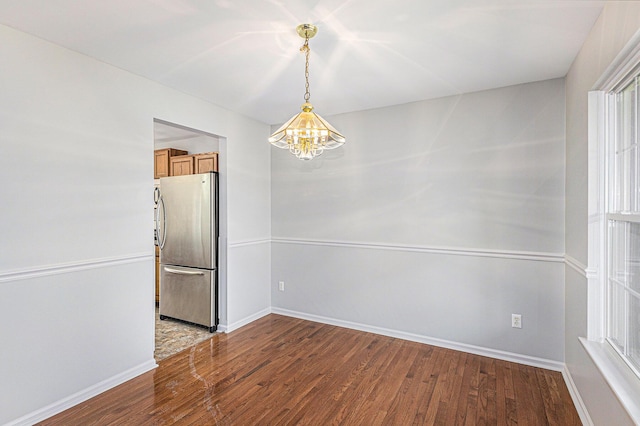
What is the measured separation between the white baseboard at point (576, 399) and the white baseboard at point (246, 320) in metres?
3.12

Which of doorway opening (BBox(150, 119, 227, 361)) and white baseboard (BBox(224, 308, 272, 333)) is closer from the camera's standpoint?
doorway opening (BBox(150, 119, 227, 361))

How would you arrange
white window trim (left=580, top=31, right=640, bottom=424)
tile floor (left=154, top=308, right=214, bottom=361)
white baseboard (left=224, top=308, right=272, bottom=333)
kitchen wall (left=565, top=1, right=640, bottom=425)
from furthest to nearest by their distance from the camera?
white baseboard (left=224, top=308, right=272, bottom=333) → tile floor (left=154, top=308, right=214, bottom=361) → white window trim (left=580, top=31, right=640, bottom=424) → kitchen wall (left=565, top=1, right=640, bottom=425)

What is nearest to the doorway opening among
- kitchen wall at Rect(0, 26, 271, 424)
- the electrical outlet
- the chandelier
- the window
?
kitchen wall at Rect(0, 26, 271, 424)

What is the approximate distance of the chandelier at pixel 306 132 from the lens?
6.75 feet

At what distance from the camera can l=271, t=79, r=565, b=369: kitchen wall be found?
283 centimetres

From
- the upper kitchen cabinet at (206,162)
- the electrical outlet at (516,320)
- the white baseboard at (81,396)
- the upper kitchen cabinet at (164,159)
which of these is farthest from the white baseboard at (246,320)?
the electrical outlet at (516,320)

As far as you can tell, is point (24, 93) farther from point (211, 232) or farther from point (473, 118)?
point (473, 118)

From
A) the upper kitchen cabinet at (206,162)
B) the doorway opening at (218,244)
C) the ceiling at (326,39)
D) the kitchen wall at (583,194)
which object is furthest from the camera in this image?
the upper kitchen cabinet at (206,162)

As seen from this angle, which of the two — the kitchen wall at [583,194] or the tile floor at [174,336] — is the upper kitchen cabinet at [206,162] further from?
the kitchen wall at [583,194]

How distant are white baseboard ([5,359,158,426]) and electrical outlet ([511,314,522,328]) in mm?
3206

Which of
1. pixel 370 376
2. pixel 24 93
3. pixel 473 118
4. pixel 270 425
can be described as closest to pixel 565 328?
pixel 370 376

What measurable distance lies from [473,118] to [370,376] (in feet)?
8.30

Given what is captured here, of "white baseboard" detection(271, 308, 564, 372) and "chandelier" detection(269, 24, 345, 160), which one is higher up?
"chandelier" detection(269, 24, 345, 160)

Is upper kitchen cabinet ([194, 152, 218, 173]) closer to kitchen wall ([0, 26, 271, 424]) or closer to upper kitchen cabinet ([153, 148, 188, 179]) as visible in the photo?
upper kitchen cabinet ([153, 148, 188, 179])
